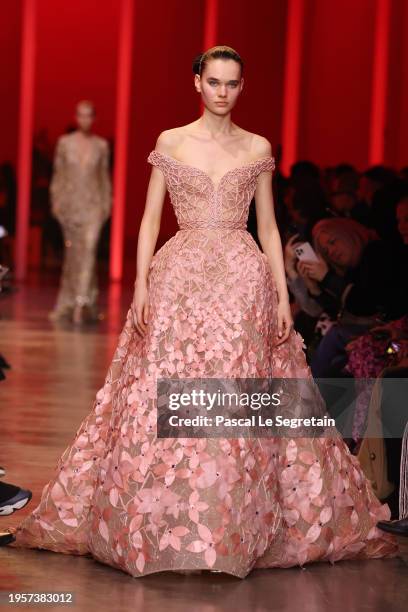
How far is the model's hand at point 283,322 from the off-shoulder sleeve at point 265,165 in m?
0.39

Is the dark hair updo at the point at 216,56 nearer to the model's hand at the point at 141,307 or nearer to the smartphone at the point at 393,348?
the model's hand at the point at 141,307

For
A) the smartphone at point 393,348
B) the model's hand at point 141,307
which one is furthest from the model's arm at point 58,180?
the model's hand at point 141,307

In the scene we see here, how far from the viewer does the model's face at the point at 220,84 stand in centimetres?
444

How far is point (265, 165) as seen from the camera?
4559 mm

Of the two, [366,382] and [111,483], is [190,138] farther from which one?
[366,382]

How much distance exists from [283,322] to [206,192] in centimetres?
44

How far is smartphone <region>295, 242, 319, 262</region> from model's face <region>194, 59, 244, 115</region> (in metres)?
1.64

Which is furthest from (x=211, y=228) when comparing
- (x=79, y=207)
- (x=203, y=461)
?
(x=79, y=207)

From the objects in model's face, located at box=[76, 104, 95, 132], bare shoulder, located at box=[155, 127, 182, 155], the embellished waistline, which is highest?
model's face, located at box=[76, 104, 95, 132]

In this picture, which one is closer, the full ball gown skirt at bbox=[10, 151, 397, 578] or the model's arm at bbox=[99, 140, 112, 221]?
the full ball gown skirt at bbox=[10, 151, 397, 578]

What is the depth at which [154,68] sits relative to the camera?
1742 centimetres

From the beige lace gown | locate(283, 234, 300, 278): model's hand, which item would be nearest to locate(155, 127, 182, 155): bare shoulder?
locate(283, 234, 300, 278): model's hand

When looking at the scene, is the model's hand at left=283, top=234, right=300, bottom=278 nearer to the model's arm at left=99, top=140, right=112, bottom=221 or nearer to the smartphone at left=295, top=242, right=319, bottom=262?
the smartphone at left=295, top=242, right=319, bottom=262

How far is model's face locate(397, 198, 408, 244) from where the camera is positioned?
5.79 m
